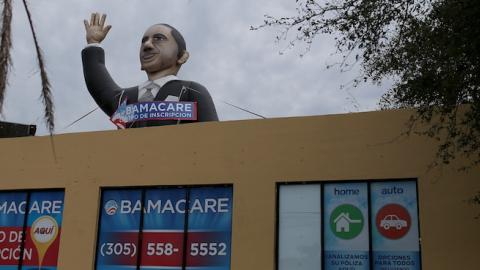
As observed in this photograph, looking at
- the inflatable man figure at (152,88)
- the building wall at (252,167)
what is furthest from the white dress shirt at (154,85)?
the building wall at (252,167)

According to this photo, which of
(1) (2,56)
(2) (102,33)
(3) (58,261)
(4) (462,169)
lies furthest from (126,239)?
(2) (102,33)

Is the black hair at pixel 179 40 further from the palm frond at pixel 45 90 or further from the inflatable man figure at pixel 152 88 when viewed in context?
the palm frond at pixel 45 90

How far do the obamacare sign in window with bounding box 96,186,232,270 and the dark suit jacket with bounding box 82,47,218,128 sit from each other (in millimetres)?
4020

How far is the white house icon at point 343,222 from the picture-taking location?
13.3 metres

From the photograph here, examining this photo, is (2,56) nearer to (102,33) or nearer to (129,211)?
(129,211)

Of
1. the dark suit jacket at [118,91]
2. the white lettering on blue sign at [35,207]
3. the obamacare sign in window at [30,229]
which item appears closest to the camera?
the obamacare sign in window at [30,229]

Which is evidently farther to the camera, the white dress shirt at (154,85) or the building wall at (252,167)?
the white dress shirt at (154,85)

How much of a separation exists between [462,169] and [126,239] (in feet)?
26.1

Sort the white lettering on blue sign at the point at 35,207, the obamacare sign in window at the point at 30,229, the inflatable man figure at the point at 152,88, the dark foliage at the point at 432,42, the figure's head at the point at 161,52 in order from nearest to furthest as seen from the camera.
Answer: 1. the dark foliage at the point at 432,42
2. the obamacare sign in window at the point at 30,229
3. the white lettering on blue sign at the point at 35,207
4. the inflatable man figure at the point at 152,88
5. the figure's head at the point at 161,52

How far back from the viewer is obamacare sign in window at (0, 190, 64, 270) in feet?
52.8

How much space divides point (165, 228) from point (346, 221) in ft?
14.4

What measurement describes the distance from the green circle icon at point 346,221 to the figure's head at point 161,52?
9.58 meters

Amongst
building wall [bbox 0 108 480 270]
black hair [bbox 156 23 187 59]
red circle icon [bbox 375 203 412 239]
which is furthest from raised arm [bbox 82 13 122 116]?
red circle icon [bbox 375 203 412 239]

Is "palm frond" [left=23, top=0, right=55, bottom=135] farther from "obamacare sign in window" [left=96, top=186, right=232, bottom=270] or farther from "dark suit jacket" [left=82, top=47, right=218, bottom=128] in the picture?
"dark suit jacket" [left=82, top=47, right=218, bottom=128]
